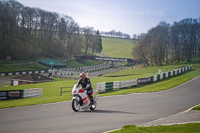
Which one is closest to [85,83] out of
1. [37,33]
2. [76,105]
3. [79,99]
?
[79,99]

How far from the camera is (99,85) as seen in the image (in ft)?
96.3

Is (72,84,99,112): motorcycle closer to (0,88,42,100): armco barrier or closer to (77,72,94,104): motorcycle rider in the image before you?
(77,72,94,104): motorcycle rider

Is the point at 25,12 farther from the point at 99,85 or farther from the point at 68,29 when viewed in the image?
the point at 99,85

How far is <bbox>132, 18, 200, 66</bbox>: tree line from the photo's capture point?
76.3m

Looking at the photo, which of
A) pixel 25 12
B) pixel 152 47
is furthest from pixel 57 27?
pixel 152 47

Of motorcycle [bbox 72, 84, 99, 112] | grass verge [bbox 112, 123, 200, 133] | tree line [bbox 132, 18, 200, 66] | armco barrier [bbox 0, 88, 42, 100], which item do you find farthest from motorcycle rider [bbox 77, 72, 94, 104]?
tree line [bbox 132, 18, 200, 66]

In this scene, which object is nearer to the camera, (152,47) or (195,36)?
(152,47)

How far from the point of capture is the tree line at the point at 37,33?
7062 cm

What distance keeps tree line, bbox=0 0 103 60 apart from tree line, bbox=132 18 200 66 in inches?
1242

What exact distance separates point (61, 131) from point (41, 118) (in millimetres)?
2557

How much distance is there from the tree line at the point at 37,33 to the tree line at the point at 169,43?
3155 centimetres

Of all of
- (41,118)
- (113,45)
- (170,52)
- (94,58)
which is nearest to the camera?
(41,118)

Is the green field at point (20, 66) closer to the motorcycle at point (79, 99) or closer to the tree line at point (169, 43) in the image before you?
the tree line at point (169, 43)

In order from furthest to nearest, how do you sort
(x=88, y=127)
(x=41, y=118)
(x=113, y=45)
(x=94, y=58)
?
(x=113, y=45) → (x=94, y=58) → (x=41, y=118) → (x=88, y=127)
